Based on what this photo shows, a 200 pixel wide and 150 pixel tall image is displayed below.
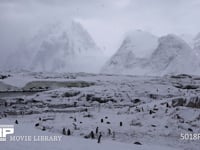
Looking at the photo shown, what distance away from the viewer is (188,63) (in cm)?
15450

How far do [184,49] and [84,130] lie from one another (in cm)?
15352

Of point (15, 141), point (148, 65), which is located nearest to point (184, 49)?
point (148, 65)

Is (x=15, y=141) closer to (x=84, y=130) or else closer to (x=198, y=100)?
(x=84, y=130)

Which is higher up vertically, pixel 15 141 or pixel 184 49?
pixel 184 49

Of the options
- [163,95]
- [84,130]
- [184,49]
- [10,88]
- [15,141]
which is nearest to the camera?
[15,141]
